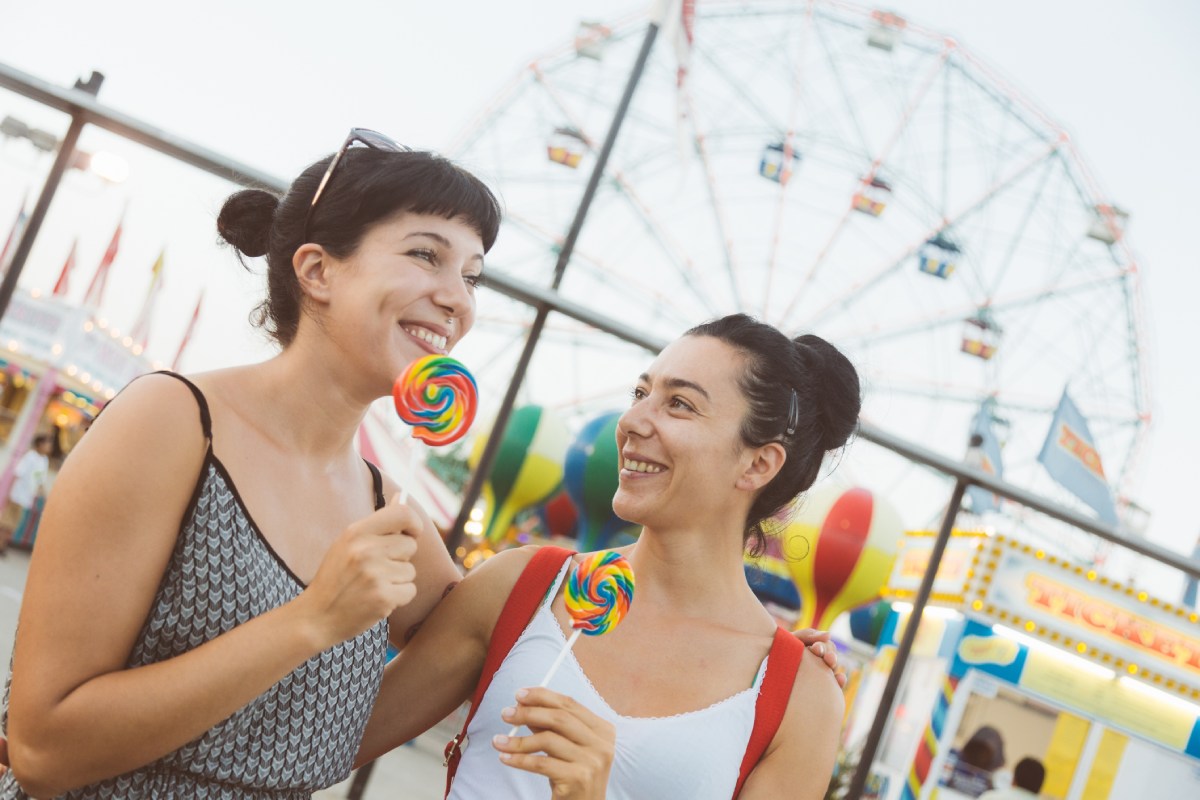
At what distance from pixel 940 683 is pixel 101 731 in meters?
11.6

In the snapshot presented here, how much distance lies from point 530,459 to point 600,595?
11.5m

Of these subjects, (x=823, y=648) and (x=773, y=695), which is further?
(x=823, y=648)

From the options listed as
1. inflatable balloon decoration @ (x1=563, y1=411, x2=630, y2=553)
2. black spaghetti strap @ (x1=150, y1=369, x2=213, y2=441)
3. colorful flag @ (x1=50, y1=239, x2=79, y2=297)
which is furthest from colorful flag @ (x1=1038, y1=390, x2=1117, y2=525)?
colorful flag @ (x1=50, y1=239, x2=79, y2=297)

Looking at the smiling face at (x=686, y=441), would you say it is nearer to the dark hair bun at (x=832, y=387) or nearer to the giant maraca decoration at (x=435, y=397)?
the dark hair bun at (x=832, y=387)

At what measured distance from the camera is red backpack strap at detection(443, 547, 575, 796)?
194 centimetres

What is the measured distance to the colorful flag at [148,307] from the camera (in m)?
16.9

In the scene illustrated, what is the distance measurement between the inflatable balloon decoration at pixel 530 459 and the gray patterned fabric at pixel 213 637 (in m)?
11.4

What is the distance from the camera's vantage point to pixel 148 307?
19766mm

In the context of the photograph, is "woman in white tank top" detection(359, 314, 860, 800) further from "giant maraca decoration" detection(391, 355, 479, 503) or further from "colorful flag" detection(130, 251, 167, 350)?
"colorful flag" detection(130, 251, 167, 350)

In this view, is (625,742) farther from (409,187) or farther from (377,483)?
(409,187)

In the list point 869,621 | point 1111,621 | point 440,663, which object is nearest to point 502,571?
point 440,663

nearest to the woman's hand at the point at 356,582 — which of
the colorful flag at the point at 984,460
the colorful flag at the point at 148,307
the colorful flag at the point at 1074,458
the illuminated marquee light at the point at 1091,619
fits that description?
the colorful flag at the point at 984,460

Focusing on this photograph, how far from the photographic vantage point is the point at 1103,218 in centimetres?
2066

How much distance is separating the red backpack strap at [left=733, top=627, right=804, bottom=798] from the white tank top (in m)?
0.02
